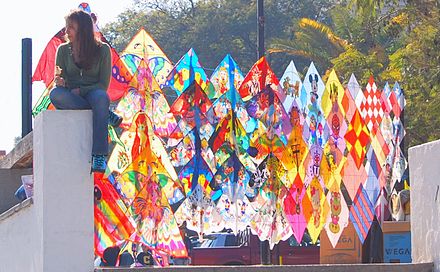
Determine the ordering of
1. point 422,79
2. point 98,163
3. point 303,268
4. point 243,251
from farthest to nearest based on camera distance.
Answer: point 243,251, point 422,79, point 303,268, point 98,163

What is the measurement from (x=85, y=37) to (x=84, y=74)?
295mm

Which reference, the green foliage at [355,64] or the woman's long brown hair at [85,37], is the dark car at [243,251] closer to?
the green foliage at [355,64]

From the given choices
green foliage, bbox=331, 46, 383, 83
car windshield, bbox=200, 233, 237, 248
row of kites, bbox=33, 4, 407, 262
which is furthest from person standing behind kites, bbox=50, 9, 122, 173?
green foliage, bbox=331, 46, 383, 83

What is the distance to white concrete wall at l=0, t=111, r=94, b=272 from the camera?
6.97 meters

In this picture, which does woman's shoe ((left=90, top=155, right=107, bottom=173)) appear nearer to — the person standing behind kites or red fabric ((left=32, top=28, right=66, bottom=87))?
the person standing behind kites

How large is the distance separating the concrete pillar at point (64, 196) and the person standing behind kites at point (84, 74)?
0.15 metres

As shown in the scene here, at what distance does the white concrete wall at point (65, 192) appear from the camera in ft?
22.9

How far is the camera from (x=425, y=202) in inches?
A: 296

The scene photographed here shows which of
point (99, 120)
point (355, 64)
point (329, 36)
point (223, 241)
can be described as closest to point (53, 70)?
point (99, 120)

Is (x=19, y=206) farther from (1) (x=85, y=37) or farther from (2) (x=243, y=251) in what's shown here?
(2) (x=243, y=251)

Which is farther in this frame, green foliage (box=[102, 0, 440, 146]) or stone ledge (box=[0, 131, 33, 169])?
green foliage (box=[102, 0, 440, 146])

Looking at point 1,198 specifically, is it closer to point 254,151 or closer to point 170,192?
point 170,192

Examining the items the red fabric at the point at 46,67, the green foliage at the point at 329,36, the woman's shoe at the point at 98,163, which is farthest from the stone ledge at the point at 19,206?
the green foliage at the point at 329,36

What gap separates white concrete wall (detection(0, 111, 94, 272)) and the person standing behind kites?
0.37 feet
